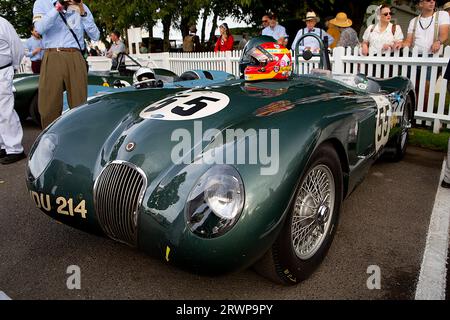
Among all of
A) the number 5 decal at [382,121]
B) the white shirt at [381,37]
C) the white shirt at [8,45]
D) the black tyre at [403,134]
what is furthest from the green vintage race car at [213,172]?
the white shirt at [381,37]

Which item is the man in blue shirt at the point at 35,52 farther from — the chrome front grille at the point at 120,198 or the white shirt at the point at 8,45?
the chrome front grille at the point at 120,198

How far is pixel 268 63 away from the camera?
3.07 m

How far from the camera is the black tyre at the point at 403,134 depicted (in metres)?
4.15

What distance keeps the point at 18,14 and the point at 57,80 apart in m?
31.9

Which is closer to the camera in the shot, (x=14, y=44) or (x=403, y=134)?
(x=403, y=134)

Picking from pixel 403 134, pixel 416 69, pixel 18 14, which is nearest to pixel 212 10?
pixel 416 69

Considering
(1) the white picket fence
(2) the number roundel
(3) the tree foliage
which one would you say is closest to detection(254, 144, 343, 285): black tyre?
(2) the number roundel

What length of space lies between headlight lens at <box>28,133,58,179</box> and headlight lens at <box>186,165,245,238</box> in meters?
1.00

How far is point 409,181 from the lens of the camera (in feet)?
12.4

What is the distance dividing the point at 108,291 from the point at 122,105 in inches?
44.9

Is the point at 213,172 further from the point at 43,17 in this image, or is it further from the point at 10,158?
the point at 10,158
